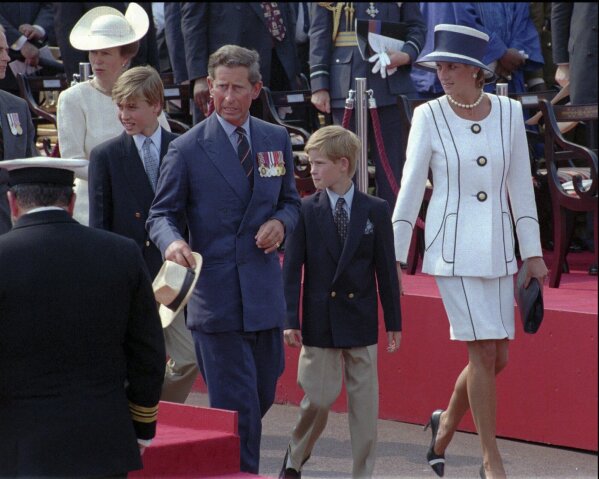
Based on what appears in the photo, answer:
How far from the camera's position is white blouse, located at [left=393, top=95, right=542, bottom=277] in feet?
19.0

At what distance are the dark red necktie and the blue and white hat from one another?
3.45 m

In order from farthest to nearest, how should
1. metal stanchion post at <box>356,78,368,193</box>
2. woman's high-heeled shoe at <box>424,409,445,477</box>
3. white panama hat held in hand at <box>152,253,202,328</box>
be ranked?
metal stanchion post at <box>356,78,368,193</box>, woman's high-heeled shoe at <box>424,409,445,477</box>, white panama hat held in hand at <box>152,253,202,328</box>

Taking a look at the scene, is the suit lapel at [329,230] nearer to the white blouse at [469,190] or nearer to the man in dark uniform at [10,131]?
the white blouse at [469,190]

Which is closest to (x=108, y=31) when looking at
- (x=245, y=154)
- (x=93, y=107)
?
(x=93, y=107)

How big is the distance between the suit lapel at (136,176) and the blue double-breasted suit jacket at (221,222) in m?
0.43

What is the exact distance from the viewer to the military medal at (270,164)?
5547 mm

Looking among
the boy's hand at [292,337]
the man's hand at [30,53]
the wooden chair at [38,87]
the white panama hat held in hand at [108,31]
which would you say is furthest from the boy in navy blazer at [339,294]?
the man's hand at [30,53]

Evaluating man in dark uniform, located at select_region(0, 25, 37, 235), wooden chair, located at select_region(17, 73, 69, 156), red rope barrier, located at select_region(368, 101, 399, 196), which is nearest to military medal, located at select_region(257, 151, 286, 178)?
man in dark uniform, located at select_region(0, 25, 37, 235)

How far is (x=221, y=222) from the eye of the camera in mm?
5426

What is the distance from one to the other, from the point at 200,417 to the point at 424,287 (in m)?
2.28

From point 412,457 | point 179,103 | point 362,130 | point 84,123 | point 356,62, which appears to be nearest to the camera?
point 84,123

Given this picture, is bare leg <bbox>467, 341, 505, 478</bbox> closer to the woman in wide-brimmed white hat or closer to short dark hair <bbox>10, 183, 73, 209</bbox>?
the woman in wide-brimmed white hat

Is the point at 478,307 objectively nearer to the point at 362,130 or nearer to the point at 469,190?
the point at 469,190

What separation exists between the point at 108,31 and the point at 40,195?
3.09 m
